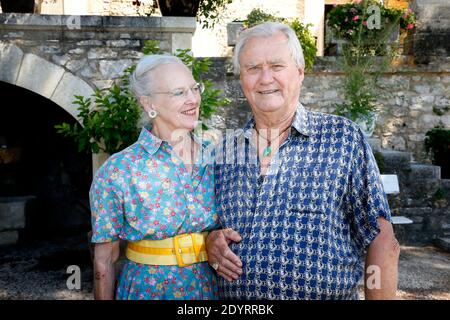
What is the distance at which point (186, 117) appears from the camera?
5.65 ft

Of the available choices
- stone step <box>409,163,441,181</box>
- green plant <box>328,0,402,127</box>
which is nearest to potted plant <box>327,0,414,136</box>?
green plant <box>328,0,402,127</box>

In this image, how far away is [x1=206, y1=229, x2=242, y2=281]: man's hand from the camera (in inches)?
61.3

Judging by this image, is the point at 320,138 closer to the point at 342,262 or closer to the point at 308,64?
the point at 342,262

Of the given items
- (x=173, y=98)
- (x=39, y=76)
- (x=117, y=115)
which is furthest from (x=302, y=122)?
(x=39, y=76)

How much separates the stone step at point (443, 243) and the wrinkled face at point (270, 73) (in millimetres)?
4470

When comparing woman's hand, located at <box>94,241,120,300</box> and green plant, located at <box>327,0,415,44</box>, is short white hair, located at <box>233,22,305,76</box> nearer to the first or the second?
woman's hand, located at <box>94,241,120,300</box>

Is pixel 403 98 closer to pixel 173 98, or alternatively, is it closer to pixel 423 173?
pixel 423 173

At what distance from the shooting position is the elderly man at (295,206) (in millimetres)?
1500

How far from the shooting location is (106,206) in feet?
5.26

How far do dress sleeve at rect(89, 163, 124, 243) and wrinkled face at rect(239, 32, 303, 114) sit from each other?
61cm

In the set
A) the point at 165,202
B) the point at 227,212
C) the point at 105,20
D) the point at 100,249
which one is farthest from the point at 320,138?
the point at 105,20

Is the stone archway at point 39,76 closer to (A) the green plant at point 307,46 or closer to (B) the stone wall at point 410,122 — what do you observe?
(B) the stone wall at point 410,122

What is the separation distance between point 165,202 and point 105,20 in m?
3.16

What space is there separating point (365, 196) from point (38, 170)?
6826 millimetres
